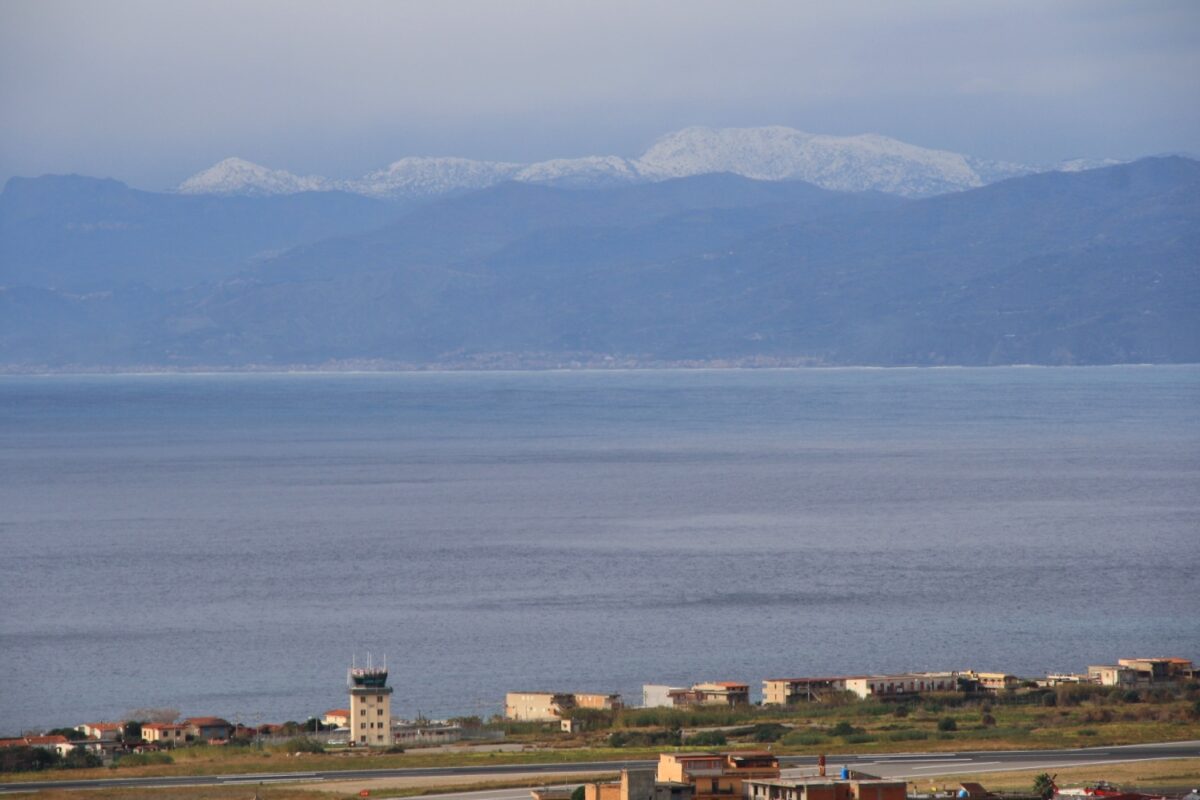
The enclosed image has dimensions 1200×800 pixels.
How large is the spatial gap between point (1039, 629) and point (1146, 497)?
51.3 meters

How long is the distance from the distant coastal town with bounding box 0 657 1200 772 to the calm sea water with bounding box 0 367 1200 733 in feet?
10.6

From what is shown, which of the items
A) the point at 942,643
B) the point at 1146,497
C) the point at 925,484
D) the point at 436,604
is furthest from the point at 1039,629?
the point at 925,484

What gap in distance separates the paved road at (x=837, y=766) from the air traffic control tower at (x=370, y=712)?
5.10 meters

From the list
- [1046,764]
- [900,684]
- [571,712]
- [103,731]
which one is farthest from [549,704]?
[1046,764]

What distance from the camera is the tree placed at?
35000mm

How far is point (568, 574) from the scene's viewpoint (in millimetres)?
83562

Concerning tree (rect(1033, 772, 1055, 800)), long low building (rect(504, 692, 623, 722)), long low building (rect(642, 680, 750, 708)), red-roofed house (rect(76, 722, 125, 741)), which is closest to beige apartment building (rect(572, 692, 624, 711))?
long low building (rect(504, 692, 623, 722))

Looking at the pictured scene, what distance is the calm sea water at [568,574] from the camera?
61.4 metres

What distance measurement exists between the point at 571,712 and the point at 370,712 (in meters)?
5.35

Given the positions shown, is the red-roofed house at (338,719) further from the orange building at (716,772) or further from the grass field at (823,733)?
the orange building at (716,772)

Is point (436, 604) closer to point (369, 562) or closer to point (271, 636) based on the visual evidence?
point (271, 636)

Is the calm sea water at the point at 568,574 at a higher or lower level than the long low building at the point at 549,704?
higher

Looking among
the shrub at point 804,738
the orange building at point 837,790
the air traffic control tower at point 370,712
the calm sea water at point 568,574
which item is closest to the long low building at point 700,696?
the calm sea water at point 568,574

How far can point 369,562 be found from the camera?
3501 inches
